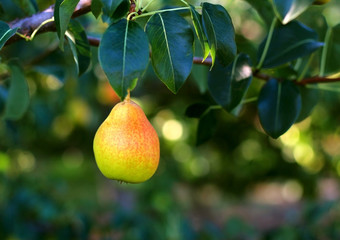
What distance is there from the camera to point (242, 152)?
104 inches

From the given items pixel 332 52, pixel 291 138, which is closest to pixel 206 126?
pixel 332 52

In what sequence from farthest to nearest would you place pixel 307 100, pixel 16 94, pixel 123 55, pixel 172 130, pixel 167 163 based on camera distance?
pixel 172 130
pixel 167 163
pixel 16 94
pixel 307 100
pixel 123 55

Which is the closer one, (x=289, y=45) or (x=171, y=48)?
(x=171, y=48)

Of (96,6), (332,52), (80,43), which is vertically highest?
(96,6)

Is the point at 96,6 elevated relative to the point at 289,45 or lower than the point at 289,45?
elevated

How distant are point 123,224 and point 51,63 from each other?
0.63 metres

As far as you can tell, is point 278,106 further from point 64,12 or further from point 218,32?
point 64,12

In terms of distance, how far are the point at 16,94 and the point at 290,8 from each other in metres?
0.66

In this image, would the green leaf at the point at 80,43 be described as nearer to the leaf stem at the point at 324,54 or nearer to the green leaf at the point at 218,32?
the green leaf at the point at 218,32

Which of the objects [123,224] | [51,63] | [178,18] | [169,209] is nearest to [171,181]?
[169,209]

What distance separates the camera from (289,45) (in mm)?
784

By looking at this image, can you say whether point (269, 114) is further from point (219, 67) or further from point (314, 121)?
point (314, 121)

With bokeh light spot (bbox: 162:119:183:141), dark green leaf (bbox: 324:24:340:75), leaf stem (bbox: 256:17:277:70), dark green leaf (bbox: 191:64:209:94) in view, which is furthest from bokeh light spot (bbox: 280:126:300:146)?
leaf stem (bbox: 256:17:277:70)

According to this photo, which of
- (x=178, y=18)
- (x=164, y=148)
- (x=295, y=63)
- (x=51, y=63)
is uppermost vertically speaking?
(x=178, y=18)
